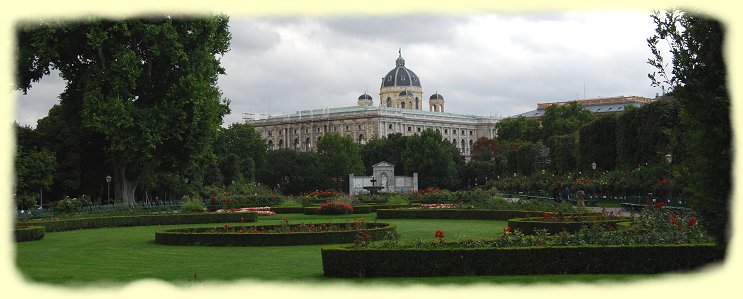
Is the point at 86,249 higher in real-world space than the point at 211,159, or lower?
lower

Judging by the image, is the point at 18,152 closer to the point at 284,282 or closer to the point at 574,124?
the point at 284,282

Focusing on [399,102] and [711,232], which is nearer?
[711,232]

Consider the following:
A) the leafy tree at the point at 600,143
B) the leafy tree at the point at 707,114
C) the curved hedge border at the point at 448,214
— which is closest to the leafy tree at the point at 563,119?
the leafy tree at the point at 600,143

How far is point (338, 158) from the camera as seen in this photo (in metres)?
75.3

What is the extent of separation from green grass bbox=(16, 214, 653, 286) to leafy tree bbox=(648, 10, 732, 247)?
8.91ft

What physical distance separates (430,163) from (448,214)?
1809 inches

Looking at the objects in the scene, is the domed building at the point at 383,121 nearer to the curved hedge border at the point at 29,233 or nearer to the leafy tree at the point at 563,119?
the leafy tree at the point at 563,119

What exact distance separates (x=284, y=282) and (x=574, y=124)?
70.7 meters

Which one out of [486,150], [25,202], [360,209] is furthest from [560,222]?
[486,150]

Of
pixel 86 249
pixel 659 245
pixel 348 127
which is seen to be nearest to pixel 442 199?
pixel 86 249

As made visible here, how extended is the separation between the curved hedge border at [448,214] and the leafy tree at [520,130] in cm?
5944

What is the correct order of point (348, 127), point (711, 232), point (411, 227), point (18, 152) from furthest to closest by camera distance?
point (348, 127) < point (18, 152) < point (411, 227) < point (711, 232)

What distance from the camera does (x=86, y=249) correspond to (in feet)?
57.7

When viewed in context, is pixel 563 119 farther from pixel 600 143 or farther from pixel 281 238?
pixel 281 238
